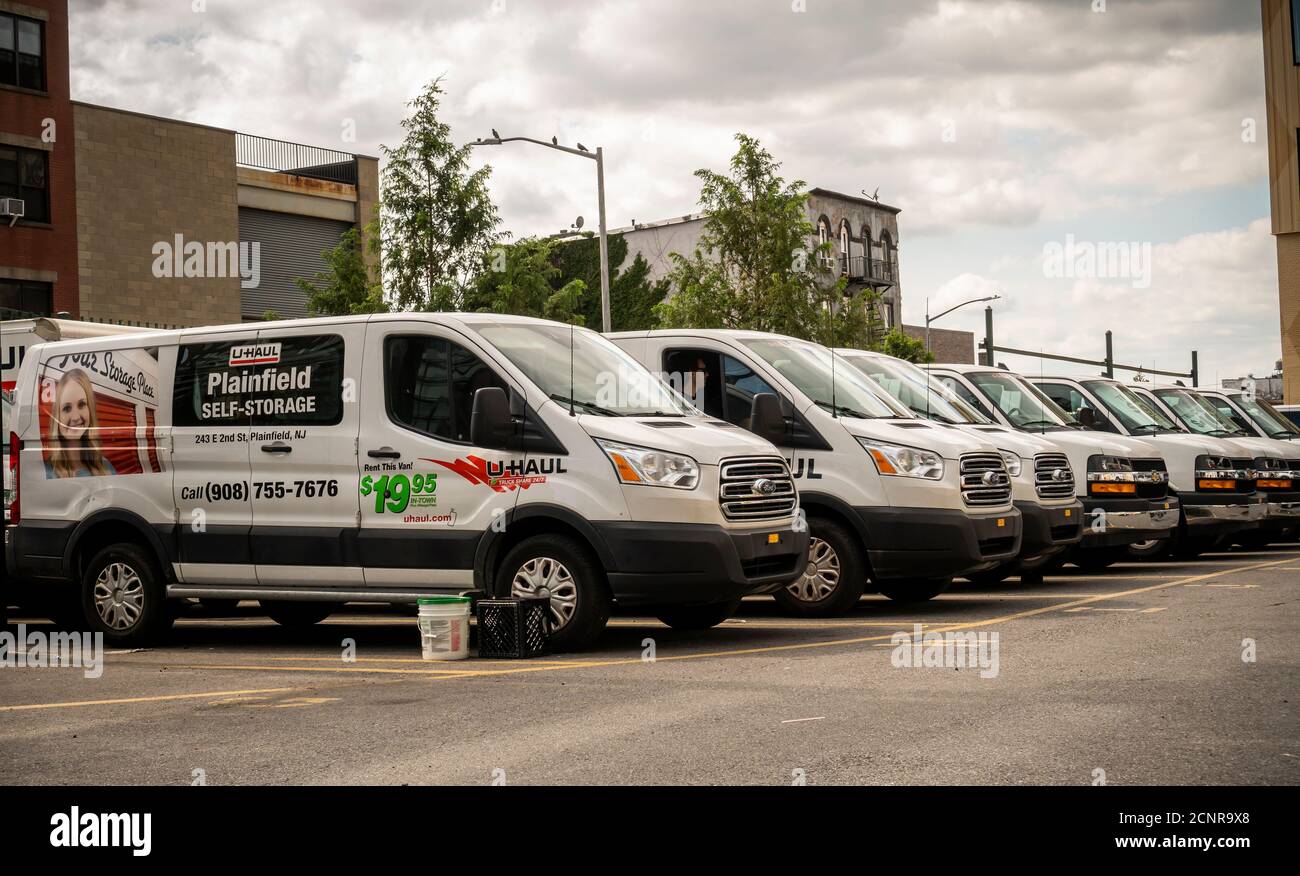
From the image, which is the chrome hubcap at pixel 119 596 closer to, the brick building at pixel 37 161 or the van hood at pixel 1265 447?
the van hood at pixel 1265 447

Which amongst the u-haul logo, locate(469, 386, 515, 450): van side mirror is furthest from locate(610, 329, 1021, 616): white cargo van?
the u-haul logo

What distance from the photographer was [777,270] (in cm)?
3259

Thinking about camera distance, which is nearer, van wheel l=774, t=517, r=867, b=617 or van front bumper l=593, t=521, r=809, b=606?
van front bumper l=593, t=521, r=809, b=606

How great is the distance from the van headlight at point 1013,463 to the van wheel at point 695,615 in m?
3.83

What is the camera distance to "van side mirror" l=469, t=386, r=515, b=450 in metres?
10.5

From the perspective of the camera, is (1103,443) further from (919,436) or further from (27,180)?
(27,180)

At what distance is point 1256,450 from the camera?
20.9 meters

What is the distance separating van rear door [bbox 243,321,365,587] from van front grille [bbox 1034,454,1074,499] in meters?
6.69

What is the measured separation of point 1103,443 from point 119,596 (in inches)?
408

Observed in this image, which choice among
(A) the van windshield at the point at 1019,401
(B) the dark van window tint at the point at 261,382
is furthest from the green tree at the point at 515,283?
(B) the dark van window tint at the point at 261,382

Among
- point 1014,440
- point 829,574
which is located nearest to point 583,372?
point 829,574

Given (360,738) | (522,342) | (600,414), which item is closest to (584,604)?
(600,414)

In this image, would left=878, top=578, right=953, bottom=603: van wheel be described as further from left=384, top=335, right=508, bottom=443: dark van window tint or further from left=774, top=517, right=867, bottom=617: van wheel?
left=384, top=335, right=508, bottom=443: dark van window tint
